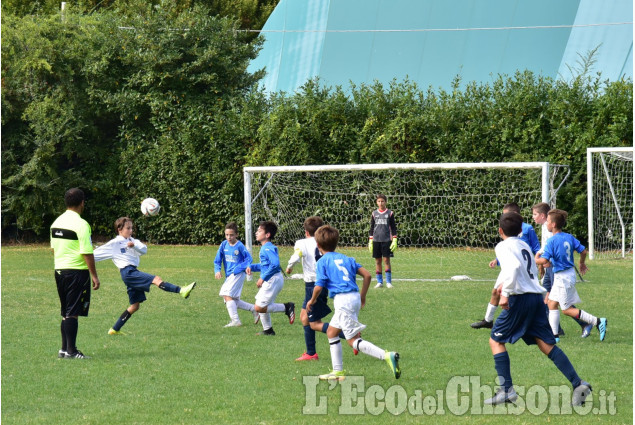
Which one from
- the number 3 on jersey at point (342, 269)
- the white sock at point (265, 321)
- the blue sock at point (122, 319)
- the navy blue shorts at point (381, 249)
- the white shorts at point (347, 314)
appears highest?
the number 3 on jersey at point (342, 269)

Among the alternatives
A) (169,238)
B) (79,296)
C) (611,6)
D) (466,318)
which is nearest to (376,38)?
(611,6)

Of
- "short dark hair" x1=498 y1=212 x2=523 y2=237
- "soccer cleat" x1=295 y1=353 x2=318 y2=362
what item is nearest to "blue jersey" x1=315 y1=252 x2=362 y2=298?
"soccer cleat" x1=295 y1=353 x2=318 y2=362

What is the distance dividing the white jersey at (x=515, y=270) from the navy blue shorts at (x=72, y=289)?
174 inches

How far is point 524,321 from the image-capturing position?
651 centimetres

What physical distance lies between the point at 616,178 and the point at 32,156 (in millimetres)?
16923

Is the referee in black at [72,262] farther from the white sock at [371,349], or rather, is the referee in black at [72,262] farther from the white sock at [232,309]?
the white sock at [371,349]

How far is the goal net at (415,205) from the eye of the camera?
764 inches

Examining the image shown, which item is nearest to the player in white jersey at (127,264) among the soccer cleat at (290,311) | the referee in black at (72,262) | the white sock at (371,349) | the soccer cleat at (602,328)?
the soccer cleat at (290,311)

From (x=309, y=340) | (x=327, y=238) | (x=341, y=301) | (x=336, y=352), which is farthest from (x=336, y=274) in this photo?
(x=309, y=340)

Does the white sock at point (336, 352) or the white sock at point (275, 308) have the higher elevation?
the white sock at point (336, 352)

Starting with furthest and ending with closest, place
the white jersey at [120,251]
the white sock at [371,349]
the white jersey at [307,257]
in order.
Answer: the white jersey at [120,251], the white jersey at [307,257], the white sock at [371,349]

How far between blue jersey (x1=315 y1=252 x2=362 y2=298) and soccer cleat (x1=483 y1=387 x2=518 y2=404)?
1.64 meters

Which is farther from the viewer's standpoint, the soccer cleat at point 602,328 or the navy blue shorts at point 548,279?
the navy blue shorts at point 548,279

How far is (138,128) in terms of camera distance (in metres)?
24.7
